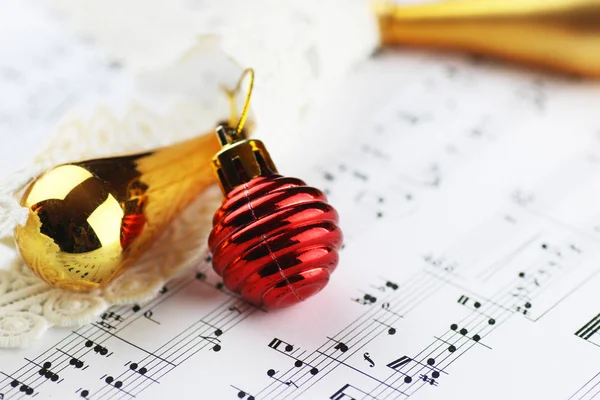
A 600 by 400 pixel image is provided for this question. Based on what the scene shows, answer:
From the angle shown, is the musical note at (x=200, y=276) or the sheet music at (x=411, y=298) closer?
the sheet music at (x=411, y=298)

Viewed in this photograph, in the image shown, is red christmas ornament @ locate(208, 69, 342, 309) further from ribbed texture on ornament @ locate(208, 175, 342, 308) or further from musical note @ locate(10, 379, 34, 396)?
musical note @ locate(10, 379, 34, 396)

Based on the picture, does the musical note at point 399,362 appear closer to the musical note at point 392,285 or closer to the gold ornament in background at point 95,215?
the musical note at point 392,285

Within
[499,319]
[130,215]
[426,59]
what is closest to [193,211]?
[130,215]

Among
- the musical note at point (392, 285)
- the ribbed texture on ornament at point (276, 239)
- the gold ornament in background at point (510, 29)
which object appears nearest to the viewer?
the ribbed texture on ornament at point (276, 239)

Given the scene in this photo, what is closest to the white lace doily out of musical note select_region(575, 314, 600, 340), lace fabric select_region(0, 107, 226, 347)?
lace fabric select_region(0, 107, 226, 347)

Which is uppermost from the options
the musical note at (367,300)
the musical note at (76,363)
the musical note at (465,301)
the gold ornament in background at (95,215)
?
the gold ornament in background at (95,215)

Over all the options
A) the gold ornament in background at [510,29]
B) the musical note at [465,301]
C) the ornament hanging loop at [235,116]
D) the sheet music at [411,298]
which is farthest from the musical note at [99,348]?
the gold ornament in background at [510,29]

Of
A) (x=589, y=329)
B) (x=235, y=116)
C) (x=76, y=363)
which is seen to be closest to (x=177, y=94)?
(x=235, y=116)

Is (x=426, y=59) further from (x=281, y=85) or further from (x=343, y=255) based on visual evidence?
(x=343, y=255)
